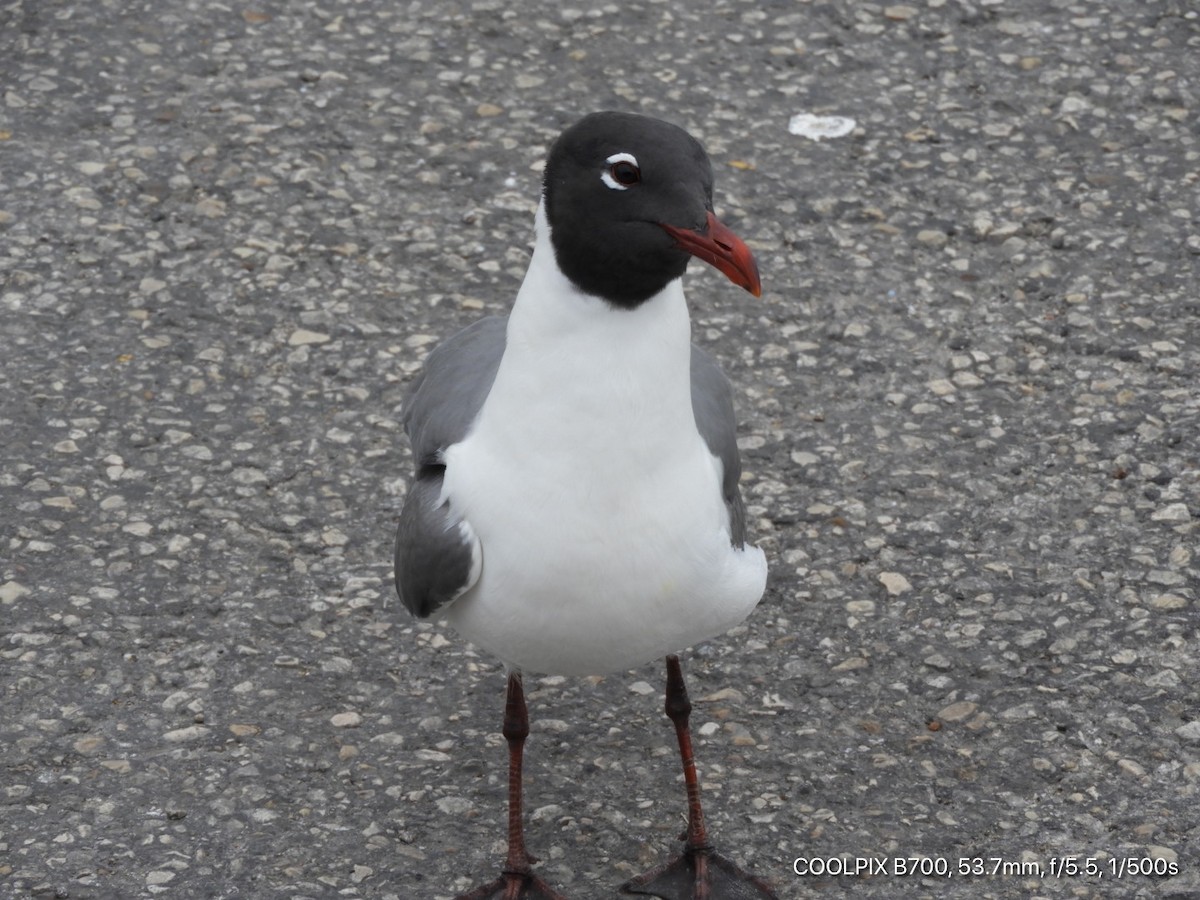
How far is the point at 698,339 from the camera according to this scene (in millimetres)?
6496

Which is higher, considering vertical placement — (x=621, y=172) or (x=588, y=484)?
(x=621, y=172)

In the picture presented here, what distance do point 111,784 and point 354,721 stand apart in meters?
0.73

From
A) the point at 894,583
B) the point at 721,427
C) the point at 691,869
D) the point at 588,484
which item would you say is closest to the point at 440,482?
the point at 588,484

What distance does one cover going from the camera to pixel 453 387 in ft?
14.7

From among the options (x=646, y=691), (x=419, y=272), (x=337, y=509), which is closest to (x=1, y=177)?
(x=419, y=272)

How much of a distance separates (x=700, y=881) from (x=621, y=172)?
6.35 feet

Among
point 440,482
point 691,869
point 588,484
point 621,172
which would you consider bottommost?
point 691,869

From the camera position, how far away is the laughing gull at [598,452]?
148 inches

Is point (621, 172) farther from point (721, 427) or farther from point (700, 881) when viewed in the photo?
point (700, 881)

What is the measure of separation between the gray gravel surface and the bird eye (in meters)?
1.87

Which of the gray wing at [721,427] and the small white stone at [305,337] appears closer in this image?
the gray wing at [721,427]

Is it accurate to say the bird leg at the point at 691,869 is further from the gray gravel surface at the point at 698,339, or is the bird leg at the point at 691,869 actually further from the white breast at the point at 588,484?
the white breast at the point at 588,484

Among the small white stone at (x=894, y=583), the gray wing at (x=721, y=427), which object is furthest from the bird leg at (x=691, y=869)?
the small white stone at (x=894, y=583)

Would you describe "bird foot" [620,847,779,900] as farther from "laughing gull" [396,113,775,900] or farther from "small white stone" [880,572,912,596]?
"small white stone" [880,572,912,596]
